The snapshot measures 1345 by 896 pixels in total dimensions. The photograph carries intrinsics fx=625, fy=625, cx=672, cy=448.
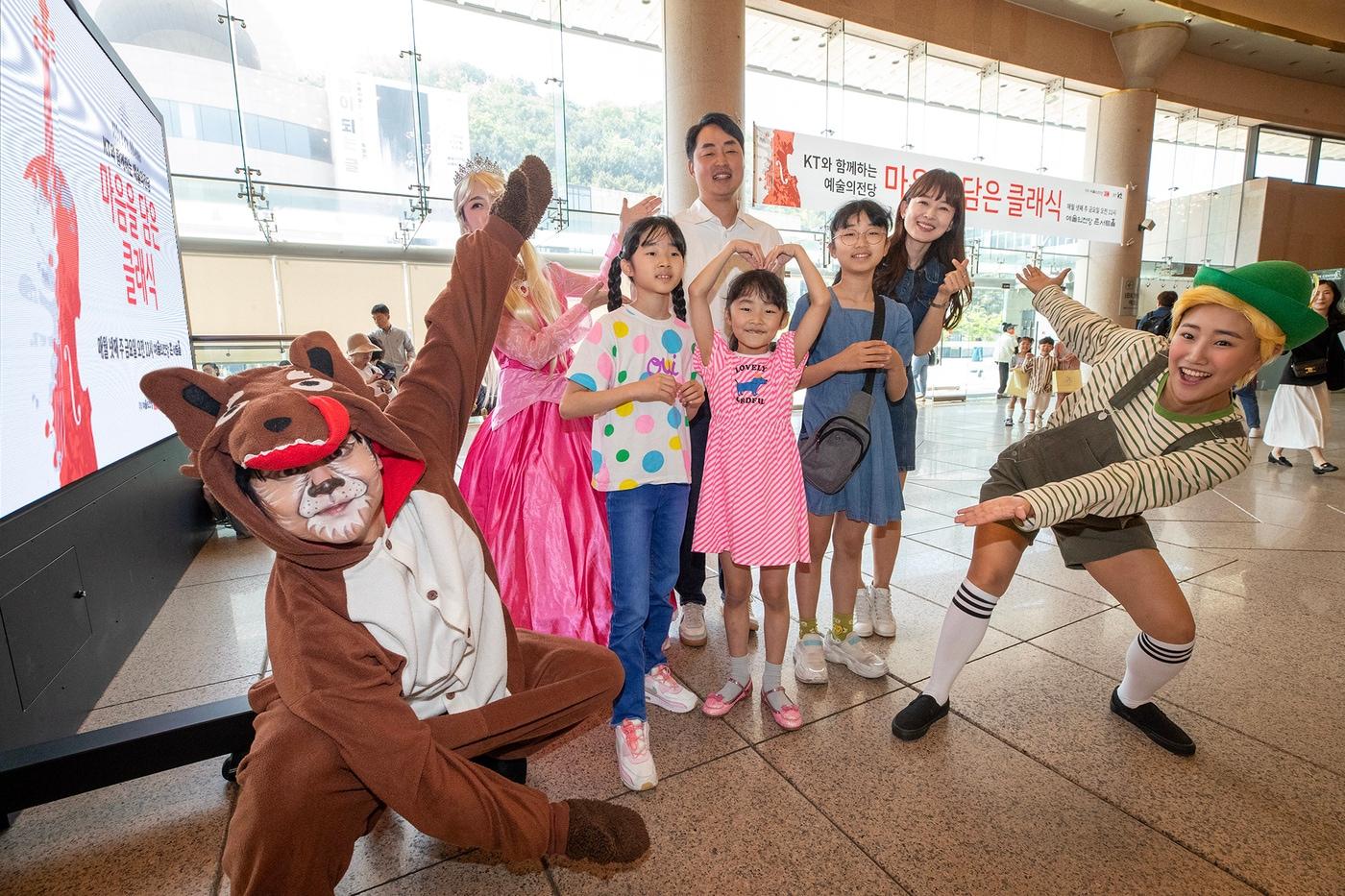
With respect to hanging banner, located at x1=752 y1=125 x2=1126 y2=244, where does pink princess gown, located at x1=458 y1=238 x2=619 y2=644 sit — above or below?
below

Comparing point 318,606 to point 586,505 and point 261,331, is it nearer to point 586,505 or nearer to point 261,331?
point 586,505

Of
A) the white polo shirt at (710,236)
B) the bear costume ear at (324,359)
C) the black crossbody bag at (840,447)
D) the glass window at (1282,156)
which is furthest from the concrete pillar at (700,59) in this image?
the glass window at (1282,156)

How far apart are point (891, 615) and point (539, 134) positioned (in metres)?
9.26

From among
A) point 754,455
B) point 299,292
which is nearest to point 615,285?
point 754,455

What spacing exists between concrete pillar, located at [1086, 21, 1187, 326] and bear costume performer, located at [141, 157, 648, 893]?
14.3 metres

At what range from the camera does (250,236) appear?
8.67 m

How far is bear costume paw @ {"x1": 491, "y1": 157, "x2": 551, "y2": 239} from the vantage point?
1.64 m

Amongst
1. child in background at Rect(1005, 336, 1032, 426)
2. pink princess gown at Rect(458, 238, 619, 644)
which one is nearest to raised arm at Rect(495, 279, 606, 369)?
pink princess gown at Rect(458, 238, 619, 644)

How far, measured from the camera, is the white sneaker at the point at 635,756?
5.63 feet

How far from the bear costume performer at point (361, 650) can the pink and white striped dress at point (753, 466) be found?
A: 64 cm

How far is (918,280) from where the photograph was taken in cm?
248

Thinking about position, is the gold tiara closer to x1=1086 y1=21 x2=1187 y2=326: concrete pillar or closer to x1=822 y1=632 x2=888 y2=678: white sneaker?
x1=822 y1=632 x2=888 y2=678: white sneaker

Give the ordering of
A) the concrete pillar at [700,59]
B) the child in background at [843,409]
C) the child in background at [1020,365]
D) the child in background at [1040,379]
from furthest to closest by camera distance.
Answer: the child in background at [1020,365], the child in background at [1040,379], the concrete pillar at [700,59], the child in background at [843,409]

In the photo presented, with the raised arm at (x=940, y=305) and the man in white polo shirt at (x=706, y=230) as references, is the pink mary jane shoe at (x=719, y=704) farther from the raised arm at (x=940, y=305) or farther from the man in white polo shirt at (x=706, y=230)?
the raised arm at (x=940, y=305)
